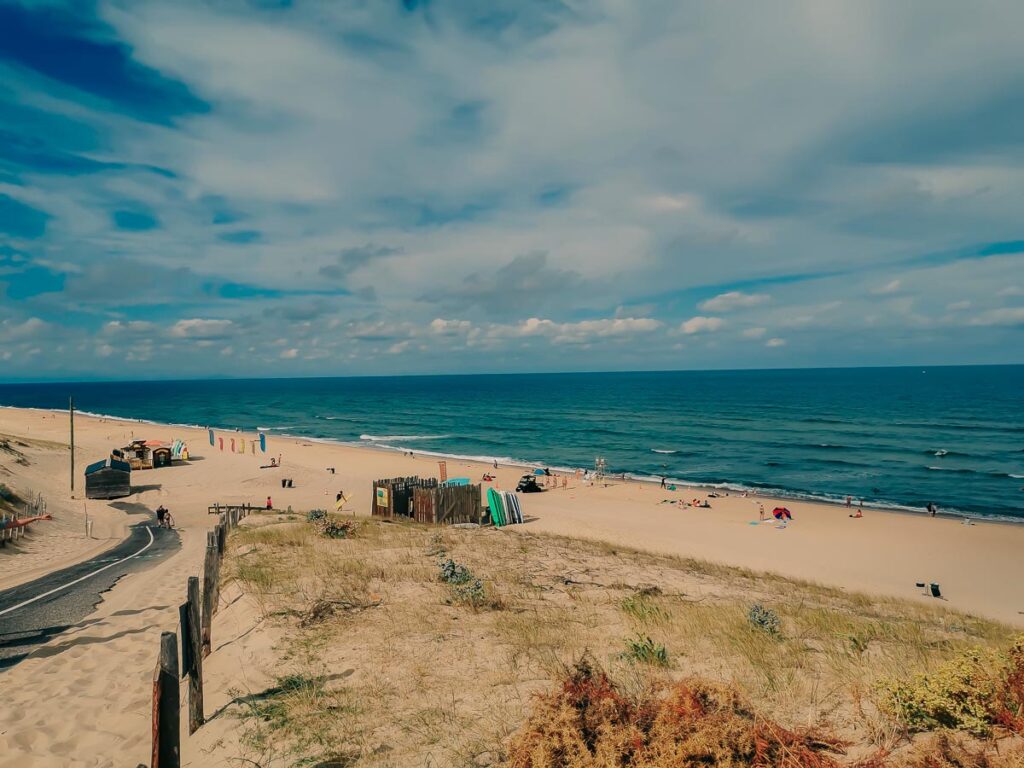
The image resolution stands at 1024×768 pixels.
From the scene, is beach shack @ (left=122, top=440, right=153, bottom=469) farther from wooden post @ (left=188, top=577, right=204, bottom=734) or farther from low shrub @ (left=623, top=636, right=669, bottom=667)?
low shrub @ (left=623, top=636, right=669, bottom=667)

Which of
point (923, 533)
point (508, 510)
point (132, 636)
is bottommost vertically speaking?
point (923, 533)

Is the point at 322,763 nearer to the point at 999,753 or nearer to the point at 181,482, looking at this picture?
the point at 999,753

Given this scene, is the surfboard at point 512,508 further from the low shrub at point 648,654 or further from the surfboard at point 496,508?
the low shrub at point 648,654

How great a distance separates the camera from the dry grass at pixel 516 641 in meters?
5.92

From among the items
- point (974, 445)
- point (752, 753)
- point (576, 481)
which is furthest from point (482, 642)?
point (974, 445)

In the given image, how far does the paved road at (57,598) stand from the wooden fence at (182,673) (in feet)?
9.10

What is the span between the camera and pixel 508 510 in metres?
29.6

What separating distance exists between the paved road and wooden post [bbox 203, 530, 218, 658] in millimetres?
2646

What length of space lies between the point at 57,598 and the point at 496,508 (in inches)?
749

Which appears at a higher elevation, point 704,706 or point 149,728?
point 704,706

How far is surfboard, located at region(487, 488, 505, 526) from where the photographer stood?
2866 cm

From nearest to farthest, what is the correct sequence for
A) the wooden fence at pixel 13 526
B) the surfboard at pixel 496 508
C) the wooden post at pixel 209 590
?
the wooden post at pixel 209 590
the wooden fence at pixel 13 526
the surfboard at pixel 496 508

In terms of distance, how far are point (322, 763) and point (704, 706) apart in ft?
12.0

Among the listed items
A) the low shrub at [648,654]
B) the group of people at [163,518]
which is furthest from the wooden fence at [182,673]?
the group of people at [163,518]
